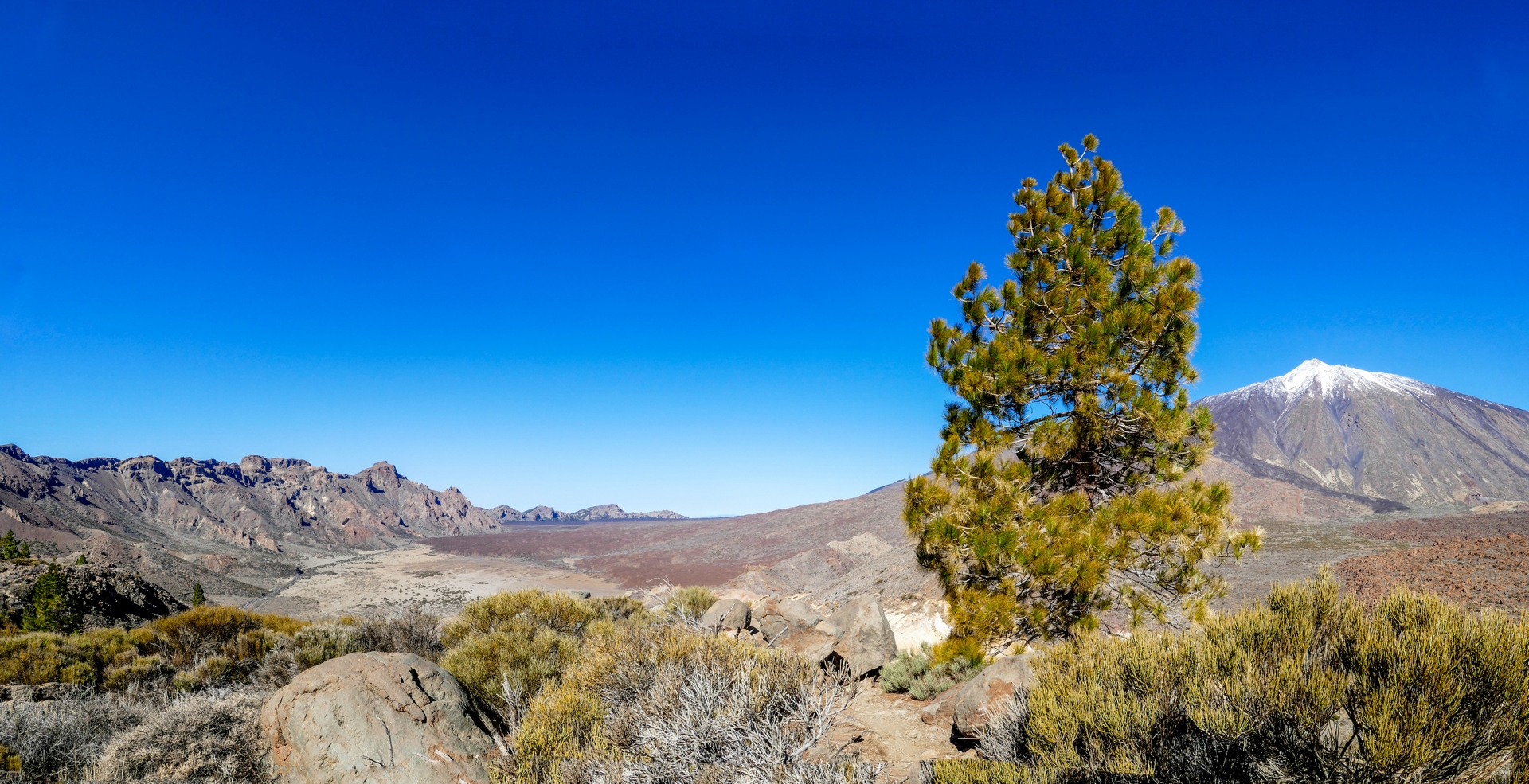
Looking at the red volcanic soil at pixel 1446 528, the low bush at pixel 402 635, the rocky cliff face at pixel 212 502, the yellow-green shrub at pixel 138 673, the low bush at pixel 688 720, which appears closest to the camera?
the low bush at pixel 688 720

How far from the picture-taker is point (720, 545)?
7519cm

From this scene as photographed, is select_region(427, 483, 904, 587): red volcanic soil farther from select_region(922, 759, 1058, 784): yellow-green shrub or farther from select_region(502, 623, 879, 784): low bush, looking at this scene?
select_region(922, 759, 1058, 784): yellow-green shrub

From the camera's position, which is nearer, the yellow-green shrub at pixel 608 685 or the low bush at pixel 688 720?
the low bush at pixel 688 720

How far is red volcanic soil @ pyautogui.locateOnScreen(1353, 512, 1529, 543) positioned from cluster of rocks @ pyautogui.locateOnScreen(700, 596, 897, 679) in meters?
25.0

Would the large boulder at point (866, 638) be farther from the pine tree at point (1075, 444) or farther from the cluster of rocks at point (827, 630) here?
the pine tree at point (1075, 444)

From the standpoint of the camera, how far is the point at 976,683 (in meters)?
6.57

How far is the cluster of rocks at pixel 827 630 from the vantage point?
34.5ft

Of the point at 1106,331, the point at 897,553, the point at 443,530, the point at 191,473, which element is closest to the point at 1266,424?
the point at 897,553

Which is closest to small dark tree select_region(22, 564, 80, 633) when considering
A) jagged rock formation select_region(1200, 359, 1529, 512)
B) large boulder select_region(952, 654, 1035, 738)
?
large boulder select_region(952, 654, 1035, 738)

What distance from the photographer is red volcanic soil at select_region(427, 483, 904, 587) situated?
5616 cm

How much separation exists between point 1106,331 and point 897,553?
22.7m

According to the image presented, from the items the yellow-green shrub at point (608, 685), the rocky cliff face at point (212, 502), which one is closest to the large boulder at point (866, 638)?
the yellow-green shrub at point (608, 685)

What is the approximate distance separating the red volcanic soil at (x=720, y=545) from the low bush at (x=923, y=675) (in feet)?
92.6

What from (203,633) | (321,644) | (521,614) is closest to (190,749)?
(321,644)
